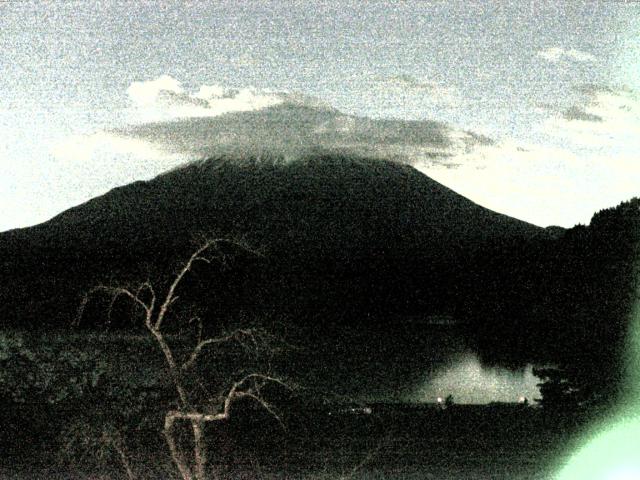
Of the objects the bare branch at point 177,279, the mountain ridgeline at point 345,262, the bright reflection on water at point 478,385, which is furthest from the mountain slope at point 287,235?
the bare branch at point 177,279

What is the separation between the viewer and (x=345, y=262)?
10881cm

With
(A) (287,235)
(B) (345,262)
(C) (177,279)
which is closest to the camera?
(C) (177,279)

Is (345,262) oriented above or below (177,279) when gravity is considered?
above

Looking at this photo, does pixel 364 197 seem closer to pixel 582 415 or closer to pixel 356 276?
pixel 356 276

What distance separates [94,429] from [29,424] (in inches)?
138

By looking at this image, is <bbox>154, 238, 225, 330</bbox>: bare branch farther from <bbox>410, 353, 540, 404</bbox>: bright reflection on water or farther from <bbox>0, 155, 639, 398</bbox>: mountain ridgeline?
<bbox>410, 353, 540, 404</bbox>: bright reflection on water

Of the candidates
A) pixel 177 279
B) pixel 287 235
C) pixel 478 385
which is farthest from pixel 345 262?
pixel 177 279

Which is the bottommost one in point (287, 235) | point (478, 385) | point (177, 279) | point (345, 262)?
point (478, 385)

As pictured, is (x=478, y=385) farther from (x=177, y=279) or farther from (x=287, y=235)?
(x=287, y=235)

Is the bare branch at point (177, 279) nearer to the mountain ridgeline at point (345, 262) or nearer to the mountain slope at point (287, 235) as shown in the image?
the mountain ridgeline at point (345, 262)

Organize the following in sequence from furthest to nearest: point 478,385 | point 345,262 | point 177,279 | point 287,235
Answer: point 287,235 → point 345,262 → point 478,385 → point 177,279

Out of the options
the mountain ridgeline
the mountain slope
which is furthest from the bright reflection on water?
the mountain slope

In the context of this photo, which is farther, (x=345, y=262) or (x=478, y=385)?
(x=345, y=262)

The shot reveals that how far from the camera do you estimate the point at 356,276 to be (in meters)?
96.2
